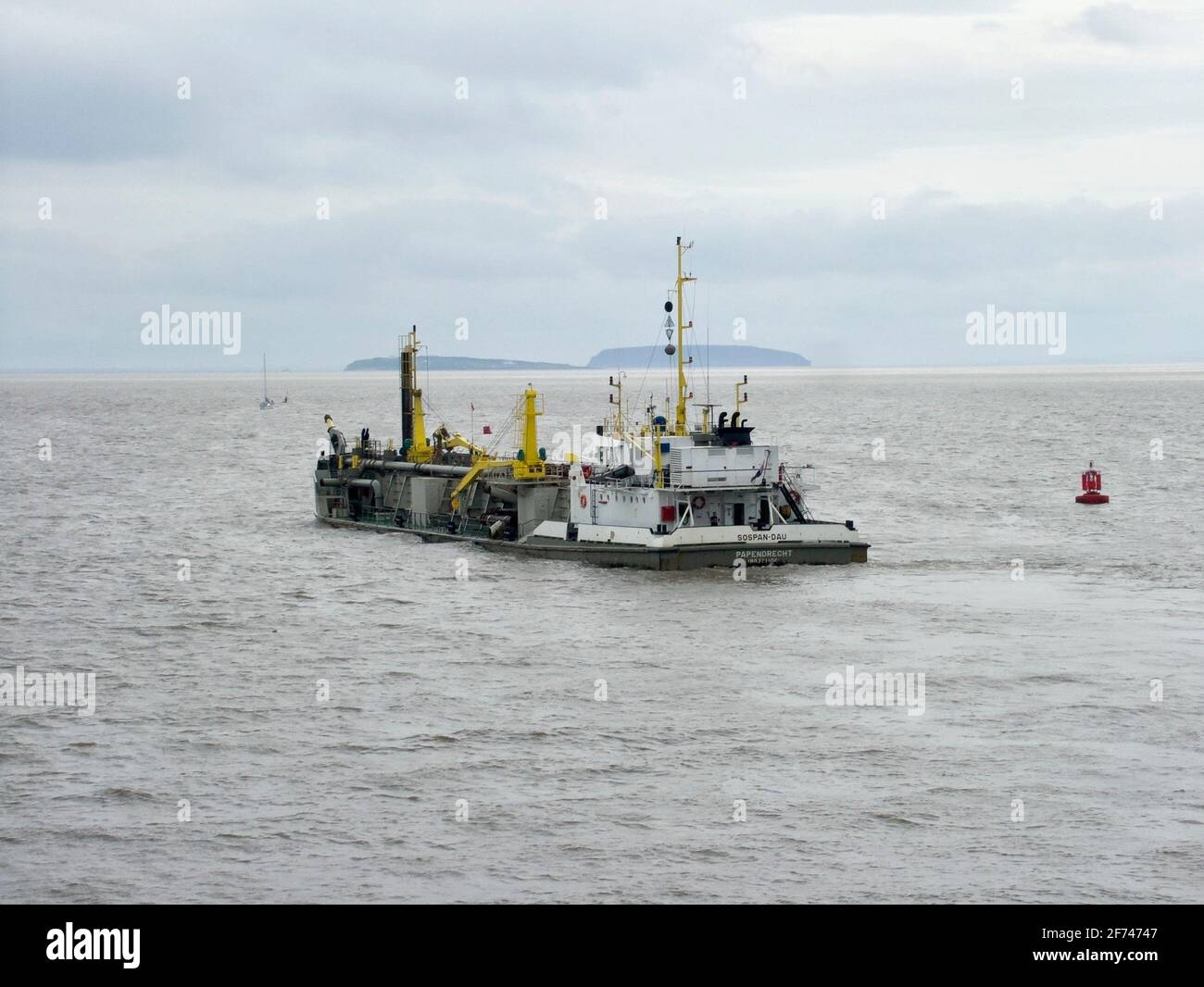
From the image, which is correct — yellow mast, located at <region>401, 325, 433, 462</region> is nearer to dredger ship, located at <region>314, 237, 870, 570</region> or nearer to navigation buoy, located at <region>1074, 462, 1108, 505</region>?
dredger ship, located at <region>314, 237, 870, 570</region>

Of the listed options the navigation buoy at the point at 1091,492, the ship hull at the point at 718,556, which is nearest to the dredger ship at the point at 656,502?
the ship hull at the point at 718,556

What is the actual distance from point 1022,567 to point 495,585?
1870 centimetres

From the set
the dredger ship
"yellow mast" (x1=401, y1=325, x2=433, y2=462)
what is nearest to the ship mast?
the dredger ship

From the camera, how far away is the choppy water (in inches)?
938

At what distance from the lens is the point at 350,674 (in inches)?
1497

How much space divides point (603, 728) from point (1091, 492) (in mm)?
52689

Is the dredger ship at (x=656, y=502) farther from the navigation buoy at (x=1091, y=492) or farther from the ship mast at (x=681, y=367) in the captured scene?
the navigation buoy at (x=1091, y=492)

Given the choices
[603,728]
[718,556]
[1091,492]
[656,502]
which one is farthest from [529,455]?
[603,728]

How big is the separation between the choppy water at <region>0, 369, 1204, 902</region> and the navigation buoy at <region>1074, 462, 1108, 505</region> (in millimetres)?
12624

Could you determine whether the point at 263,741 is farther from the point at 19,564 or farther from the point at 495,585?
the point at 19,564

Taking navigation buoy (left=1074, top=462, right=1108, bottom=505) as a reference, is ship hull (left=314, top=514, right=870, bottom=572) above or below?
below

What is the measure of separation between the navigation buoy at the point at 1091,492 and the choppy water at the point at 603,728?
1262 cm
